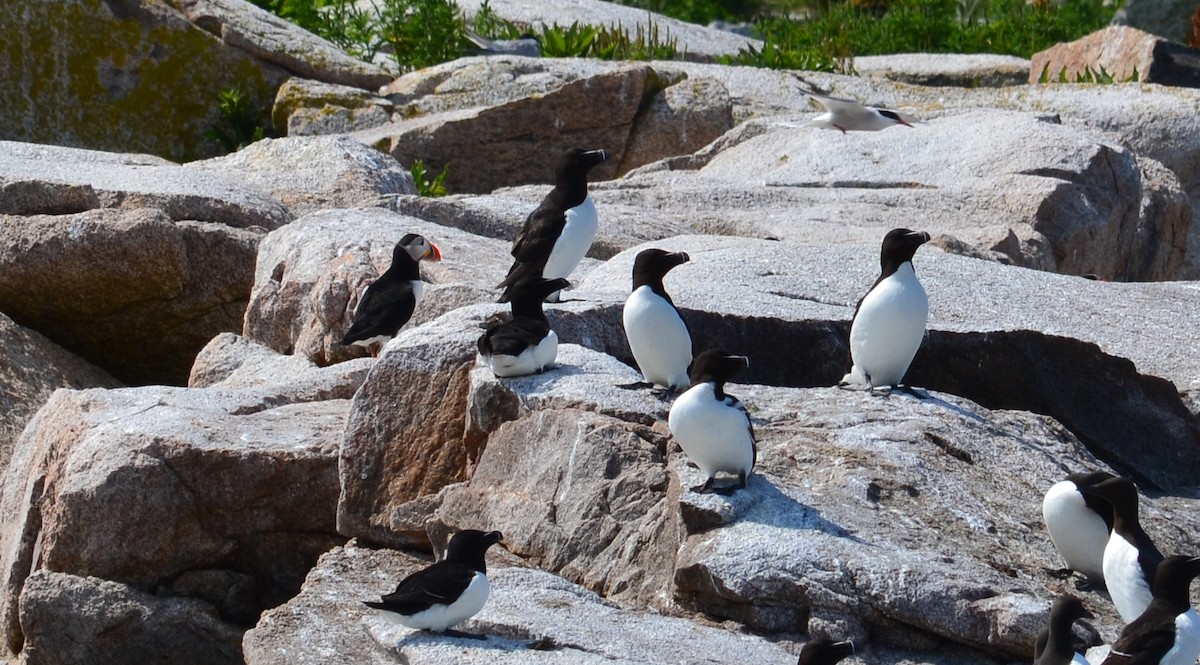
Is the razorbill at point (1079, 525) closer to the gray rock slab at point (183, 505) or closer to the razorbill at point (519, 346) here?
the razorbill at point (519, 346)

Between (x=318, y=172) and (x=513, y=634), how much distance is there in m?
7.90

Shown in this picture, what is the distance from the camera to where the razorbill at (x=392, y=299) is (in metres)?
9.44

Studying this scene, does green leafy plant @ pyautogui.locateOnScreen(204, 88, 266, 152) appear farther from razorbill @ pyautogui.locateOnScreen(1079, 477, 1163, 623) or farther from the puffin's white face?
razorbill @ pyautogui.locateOnScreen(1079, 477, 1163, 623)

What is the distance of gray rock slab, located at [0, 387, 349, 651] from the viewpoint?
26.3ft

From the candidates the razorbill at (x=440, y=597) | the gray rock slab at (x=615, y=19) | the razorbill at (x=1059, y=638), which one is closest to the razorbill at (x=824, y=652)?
the razorbill at (x=1059, y=638)

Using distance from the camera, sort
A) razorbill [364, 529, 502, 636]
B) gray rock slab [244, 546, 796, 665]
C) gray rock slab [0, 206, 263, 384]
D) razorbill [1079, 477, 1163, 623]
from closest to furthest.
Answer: gray rock slab [244, 546, 796, 665] < razorbill [364, 529, 502, 636] < razorbill [1079, 477, 1163, 623] < gray rock slab [0, 206, 263, 384]

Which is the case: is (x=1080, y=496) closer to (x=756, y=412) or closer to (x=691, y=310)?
(x=756, y=412)

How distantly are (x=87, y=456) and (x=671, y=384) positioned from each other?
2.93 meters

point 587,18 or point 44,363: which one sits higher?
point 587,18

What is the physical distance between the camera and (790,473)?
6.52m

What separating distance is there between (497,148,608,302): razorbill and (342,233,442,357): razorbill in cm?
63

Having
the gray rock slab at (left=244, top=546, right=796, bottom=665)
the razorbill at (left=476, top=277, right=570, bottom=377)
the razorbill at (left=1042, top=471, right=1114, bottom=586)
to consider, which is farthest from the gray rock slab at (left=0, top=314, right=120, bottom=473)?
the razorbill at (left=1042, top=471, right=1114, bottom=586)

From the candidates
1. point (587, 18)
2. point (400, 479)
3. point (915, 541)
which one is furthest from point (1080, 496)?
point (587, 18)

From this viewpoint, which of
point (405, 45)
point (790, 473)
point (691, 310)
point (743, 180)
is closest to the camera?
point (790, 473)
